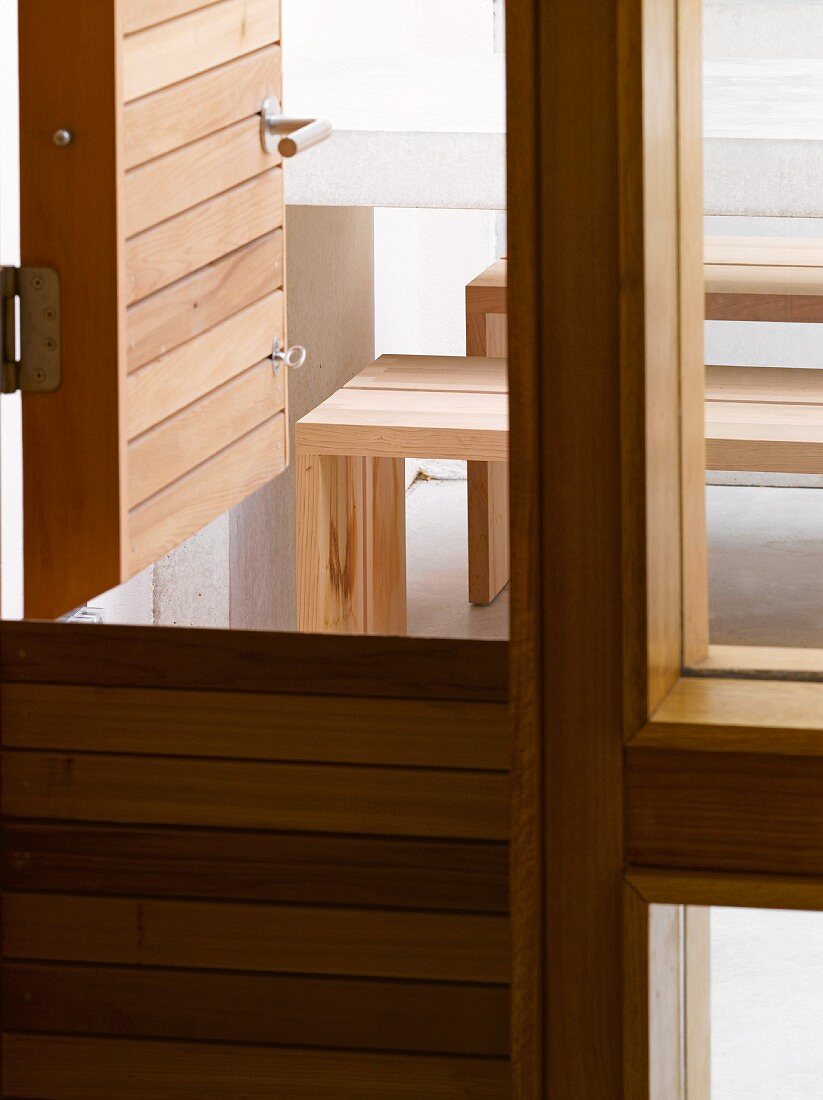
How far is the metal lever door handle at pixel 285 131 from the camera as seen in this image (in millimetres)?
1788

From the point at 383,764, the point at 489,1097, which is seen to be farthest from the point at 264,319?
the point at 489,1097

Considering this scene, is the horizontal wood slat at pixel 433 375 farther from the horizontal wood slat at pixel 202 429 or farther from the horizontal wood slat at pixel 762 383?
the horizontal wood slat at pixel 762 383

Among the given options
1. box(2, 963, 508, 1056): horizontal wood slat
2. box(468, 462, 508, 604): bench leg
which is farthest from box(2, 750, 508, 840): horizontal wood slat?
Result: box(468, 462, 508, 604): bench leg

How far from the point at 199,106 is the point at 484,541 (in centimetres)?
65

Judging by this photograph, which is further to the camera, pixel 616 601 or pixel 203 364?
pixel 203 364

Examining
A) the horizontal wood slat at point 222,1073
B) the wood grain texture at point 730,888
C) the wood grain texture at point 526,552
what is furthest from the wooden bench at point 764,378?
the horizontal wood slat at point 222,1073

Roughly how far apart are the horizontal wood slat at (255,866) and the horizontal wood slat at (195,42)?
717 millimetres

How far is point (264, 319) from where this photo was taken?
1.99 m

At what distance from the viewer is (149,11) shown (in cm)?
153

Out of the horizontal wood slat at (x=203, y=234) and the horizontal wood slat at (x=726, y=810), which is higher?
the horizontal wood slat at (x=203, y=234)

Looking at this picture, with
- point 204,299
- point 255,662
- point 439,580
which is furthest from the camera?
point 439,580

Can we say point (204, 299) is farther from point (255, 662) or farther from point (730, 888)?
point (730, 888)

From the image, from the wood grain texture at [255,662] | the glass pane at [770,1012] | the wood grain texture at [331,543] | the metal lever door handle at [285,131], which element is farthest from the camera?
the metal lever door handle at [285,131]

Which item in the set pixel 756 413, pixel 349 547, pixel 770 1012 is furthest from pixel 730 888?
pixel 349 547
